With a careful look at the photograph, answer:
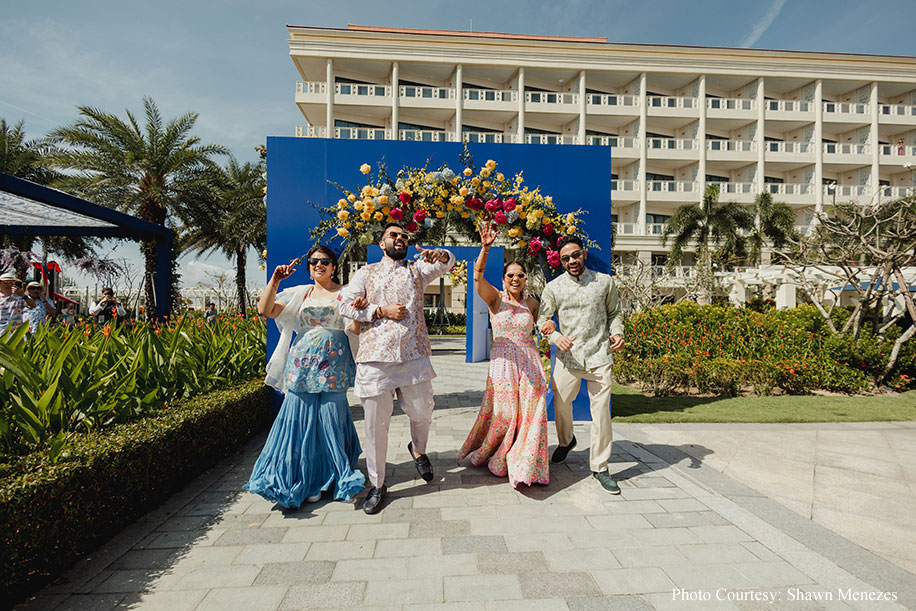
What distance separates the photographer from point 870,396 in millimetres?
8078

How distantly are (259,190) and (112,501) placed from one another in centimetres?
1922

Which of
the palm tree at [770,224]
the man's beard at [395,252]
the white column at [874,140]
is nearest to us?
the man's beard at [395,252]

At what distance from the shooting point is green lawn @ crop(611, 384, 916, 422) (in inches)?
254

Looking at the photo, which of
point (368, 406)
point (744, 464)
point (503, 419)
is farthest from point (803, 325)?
point (368, 406)

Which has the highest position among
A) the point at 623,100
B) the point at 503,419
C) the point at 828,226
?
the point at 623,100

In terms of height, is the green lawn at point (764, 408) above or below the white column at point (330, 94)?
below

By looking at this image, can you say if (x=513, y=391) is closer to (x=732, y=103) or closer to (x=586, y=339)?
(x=586, y=339)

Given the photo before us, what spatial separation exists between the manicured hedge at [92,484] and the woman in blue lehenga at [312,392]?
729 millimetres

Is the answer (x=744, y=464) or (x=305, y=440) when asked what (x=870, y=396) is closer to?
(x=744, y=464)

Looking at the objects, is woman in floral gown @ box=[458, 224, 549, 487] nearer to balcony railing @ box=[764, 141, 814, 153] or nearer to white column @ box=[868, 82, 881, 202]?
balcony railing @ box=[764, 141, 814, 153]

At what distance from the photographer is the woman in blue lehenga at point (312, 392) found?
3.57 metres

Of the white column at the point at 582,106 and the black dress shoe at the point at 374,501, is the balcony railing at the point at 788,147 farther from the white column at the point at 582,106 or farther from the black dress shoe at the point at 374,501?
the black dress shoe at the point at 374,501

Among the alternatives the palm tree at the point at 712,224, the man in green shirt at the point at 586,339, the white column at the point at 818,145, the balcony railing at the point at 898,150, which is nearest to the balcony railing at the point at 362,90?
the palm tree at the point at 712,224

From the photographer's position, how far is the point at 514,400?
3994 millimetres
